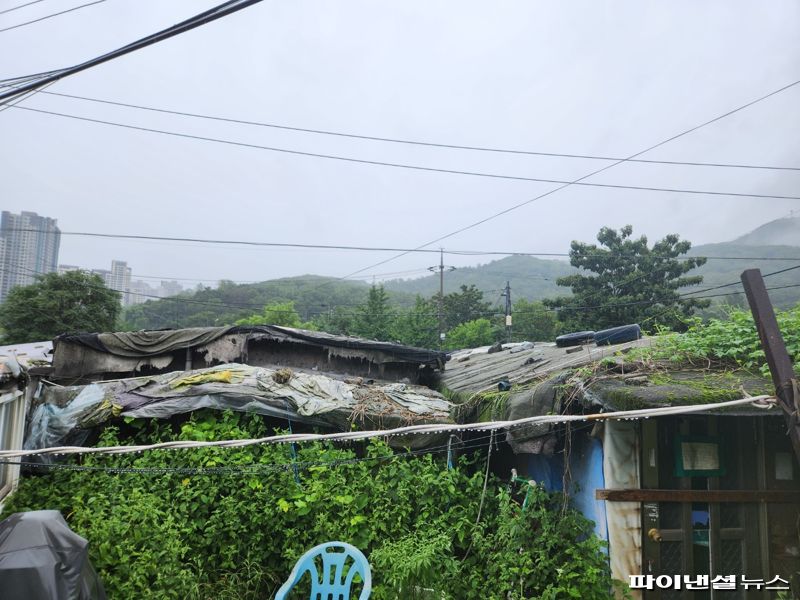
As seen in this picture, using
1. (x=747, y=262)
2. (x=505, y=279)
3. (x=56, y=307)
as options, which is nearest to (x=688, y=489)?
(x=56, y=307)

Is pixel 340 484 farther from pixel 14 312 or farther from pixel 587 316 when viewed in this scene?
pixel 14 312

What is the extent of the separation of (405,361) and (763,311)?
9.24 metres

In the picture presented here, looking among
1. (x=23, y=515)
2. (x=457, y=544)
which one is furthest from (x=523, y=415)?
(x=23, y=515)

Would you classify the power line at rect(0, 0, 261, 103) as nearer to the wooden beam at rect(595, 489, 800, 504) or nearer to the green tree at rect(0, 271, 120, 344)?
the wooden beam at rect(595, 489, 800, 504)

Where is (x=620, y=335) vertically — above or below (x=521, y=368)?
above

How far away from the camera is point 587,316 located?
30594mm

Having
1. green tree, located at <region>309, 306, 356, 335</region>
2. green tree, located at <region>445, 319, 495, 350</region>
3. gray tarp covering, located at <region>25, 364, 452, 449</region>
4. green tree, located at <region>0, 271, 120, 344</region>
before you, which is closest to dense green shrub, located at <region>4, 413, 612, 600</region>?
gray tarp covering, located at <region>25, 364, 452, 449</region>

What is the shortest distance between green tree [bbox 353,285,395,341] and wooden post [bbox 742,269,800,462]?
111ft

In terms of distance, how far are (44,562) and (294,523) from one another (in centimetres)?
280

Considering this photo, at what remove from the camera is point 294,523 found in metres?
6.44

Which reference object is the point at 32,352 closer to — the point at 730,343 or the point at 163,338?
the point at 163,338

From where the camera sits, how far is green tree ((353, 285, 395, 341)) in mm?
38375

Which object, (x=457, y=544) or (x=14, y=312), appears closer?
(x=457, y=544)

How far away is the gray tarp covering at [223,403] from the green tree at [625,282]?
21953 millimetres
